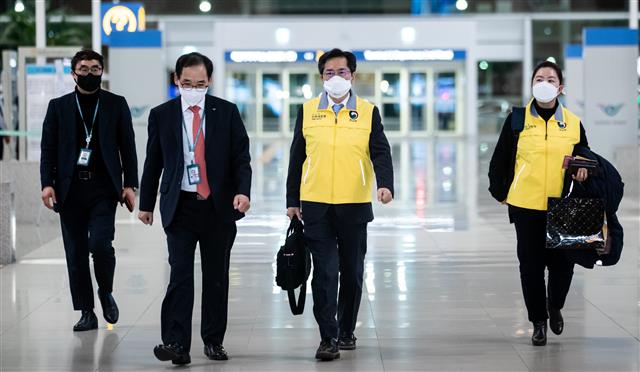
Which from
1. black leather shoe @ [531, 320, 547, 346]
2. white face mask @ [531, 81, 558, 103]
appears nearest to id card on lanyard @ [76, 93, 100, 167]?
white face mask @ [531, 81, 558, 103]

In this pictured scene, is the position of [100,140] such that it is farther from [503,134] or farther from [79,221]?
[503,134]

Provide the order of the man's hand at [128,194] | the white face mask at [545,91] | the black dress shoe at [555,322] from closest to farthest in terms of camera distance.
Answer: the white face mask at [545,91] < the black dress shoe at [555,322] < the man's hand at [128,194]

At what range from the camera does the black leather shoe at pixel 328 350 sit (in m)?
7.26

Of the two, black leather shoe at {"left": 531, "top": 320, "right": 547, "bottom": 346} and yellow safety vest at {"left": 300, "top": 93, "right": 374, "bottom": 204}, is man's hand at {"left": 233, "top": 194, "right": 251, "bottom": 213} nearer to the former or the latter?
yellow safety vest at {"left": 300, "top": 93, "right": 374, "bottom": 204}

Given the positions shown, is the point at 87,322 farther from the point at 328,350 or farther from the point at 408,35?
the point at 408,35

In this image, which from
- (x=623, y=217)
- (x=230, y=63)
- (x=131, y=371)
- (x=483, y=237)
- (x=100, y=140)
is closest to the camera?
(x=131, y=371)

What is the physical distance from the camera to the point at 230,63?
4978 centimetres

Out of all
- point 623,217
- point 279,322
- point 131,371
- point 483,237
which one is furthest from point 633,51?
point 131,371

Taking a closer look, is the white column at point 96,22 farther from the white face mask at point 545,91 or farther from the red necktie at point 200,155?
the white face mask at point 545,91

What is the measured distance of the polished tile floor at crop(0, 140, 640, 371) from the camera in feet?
24.1

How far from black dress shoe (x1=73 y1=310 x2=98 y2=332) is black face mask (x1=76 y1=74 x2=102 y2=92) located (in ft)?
4.74

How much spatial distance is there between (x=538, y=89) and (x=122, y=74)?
17.3 metres

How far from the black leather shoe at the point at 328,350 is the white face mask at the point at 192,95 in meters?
1.52

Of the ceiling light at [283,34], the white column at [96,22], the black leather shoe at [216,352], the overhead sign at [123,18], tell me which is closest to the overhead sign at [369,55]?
the ceiling light at [283,34]
